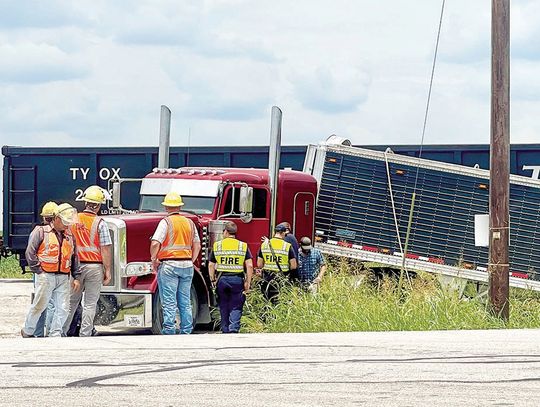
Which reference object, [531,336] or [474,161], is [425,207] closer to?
[474,161]

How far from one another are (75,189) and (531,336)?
15.4 metres

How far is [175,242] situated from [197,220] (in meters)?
1.82

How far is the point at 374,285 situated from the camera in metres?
19.8

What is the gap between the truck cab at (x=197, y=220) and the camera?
16.1 meters

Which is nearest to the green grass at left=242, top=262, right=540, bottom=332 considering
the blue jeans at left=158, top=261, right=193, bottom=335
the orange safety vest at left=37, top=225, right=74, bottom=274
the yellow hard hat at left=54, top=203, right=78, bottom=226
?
the blue jeans at left=158, top=261, right=193, bottom=335

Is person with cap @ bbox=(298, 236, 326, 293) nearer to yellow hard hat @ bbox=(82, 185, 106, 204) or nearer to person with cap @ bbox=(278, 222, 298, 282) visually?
person with cap @ bbox=(278, 222, 298, 282)

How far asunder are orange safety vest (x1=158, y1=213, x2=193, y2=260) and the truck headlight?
113cm

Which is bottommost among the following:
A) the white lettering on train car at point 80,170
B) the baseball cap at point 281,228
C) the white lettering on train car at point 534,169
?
the white lettering on train car at point 80,170

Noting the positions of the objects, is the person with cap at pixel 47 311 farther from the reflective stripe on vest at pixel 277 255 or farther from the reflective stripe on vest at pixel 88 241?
the reflective stripe on vest at pixel 277 255

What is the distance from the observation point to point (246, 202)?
17547mm

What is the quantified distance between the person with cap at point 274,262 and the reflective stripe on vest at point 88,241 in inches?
107

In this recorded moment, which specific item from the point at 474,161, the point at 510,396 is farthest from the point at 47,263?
the point at 474,161

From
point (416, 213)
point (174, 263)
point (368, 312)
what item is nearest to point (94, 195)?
point (174, 263)

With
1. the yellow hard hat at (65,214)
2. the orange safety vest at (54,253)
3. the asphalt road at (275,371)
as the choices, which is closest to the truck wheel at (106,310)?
the orange safety vest at (54,253)
